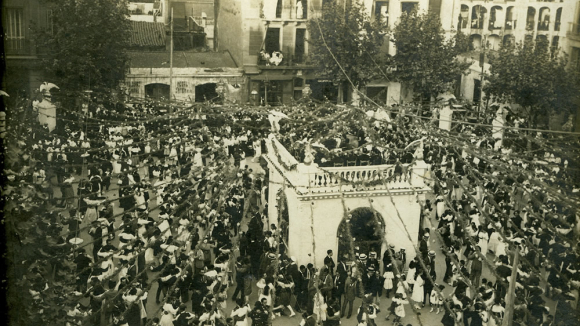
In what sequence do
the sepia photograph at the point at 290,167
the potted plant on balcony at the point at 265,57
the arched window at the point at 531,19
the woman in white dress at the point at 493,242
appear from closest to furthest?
the sepia photograph at the point at 290,167, the woman in white dress at the point at 493,242, the arched window at the point at 531,19, the potted plant on balcony at the point at 265,57

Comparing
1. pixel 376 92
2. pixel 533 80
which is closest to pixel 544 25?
pixel 533 80

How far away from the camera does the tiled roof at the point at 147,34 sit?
113 feet

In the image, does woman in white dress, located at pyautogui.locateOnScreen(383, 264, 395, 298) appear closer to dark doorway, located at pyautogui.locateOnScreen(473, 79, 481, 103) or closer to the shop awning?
dark doorway, located at pyautogui.locateOnScreen(473, 79, 481, 103)

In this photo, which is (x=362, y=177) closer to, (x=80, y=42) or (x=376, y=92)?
(x=80, y=42)

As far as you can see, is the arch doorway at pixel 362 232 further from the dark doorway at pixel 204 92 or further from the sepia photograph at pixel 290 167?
the dark doorway at pixel 204 92

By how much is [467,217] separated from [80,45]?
1716 centimetres

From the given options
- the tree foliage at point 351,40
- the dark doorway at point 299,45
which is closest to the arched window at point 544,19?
the tree foliage at point 351,40

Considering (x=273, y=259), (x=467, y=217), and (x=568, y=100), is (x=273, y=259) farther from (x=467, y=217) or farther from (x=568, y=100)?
(x=568, y=100)

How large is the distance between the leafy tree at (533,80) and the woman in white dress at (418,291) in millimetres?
9570

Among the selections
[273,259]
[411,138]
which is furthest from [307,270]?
[411,138]

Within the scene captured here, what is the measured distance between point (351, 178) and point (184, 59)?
19255 mm

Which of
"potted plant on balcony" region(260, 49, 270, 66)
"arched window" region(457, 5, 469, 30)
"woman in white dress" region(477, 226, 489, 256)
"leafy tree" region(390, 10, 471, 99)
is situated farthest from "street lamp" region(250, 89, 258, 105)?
"woman in white dress" region(477, 226, 489, 256)

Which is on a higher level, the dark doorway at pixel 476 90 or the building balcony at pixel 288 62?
the building balcony at pixel 288 62

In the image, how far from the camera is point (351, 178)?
16.5 m
